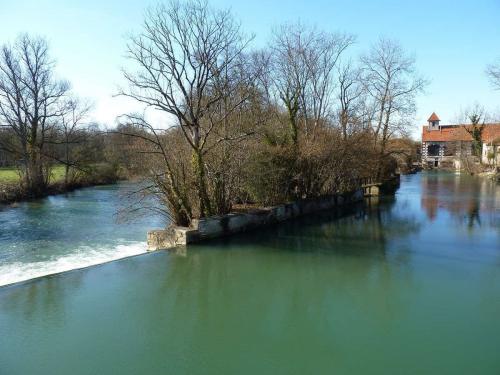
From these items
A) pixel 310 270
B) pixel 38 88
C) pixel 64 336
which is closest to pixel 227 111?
pixel 310 270

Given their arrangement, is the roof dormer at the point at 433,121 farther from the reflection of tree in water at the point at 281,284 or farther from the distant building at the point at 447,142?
the reflection of tree in water at the point at 281,284

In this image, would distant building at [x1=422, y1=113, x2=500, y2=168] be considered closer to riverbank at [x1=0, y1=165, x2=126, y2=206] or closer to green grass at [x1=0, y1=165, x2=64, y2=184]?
riverbank at [x1=0, y1=165, x2=126, y2=206]

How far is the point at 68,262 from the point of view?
33.7 feet

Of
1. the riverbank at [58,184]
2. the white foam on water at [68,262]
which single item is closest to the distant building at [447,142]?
the riverbank at [58,184]

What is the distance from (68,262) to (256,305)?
5455 mm

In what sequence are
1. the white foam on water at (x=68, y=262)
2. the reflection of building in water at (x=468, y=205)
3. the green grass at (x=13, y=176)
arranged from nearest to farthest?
the white foam on water at (x=68, y=262)
the reflection of building in water at (x=468, y=205)
the green grass at (x=13, y=176)

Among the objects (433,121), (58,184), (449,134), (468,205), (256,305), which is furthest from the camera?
(433,121)

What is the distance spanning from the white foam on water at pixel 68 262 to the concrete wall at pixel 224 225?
23.9 inches

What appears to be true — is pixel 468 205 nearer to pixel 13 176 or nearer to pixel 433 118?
pixel 13 176

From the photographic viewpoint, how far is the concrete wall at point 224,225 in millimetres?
11805

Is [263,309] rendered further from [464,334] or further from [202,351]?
[464,334]

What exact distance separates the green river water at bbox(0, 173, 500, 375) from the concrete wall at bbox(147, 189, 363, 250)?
49 cm

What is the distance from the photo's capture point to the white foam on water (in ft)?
30.1

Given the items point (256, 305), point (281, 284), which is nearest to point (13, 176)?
point (281, 284)
